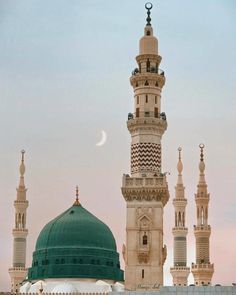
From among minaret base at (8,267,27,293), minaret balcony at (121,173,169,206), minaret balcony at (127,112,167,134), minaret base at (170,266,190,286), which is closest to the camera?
minaret balcony at (121,173,169,206)

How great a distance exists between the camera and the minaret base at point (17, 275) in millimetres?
69812

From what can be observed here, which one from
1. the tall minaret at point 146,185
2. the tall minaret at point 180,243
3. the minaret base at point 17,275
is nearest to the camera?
the tall minaret at point 146,185

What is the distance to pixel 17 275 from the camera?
230ft

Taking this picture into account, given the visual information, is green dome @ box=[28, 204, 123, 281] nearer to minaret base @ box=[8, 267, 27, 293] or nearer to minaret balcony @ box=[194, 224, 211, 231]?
minaret base @ box=[8, 267, 27, 293]

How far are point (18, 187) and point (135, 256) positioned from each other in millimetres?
18623

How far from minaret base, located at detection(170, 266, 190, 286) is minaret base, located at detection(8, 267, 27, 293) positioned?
11230 mm

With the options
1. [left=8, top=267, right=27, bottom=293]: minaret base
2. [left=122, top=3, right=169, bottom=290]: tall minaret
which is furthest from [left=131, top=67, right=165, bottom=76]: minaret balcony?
[left=8, top=267, right=27, bottom=293]: minaret base

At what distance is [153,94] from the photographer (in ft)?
196

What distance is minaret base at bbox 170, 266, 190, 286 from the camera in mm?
67938

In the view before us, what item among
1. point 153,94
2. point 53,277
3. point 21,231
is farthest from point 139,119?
point 21,231

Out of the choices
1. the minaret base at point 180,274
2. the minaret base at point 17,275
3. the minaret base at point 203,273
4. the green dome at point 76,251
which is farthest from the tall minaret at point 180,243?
the minaret base at point 17,275

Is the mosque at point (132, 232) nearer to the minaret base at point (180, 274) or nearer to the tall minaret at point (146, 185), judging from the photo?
the tall minaret at point (146, 185)

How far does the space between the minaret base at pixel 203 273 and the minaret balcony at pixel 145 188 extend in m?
12.2

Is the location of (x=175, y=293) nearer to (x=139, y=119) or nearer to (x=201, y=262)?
(x=139, y=119)
